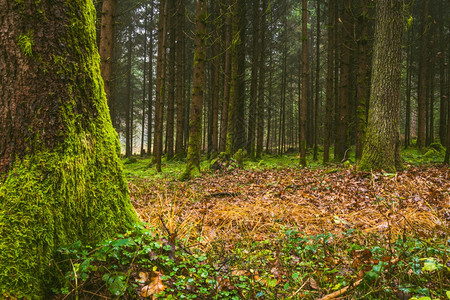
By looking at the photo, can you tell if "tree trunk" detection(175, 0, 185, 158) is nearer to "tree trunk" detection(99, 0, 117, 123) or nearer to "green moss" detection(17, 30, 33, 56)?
"tree trunk" detection(99, 0, 117, 123)

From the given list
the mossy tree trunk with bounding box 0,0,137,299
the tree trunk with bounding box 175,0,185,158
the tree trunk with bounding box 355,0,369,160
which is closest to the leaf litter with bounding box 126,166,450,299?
the mossy tree trunk with bounding box 0,0,137,299

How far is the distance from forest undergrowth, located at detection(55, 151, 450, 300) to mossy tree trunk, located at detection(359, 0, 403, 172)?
124cm

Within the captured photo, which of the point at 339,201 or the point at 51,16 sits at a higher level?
the point at 51,16

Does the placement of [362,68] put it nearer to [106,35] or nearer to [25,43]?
[106,35]

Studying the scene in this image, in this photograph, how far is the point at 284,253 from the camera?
276 centimetres

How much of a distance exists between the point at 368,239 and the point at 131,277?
2489 mm

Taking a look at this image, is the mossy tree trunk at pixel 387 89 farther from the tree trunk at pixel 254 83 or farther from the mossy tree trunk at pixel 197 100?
the tree trunk at pixel 254 83

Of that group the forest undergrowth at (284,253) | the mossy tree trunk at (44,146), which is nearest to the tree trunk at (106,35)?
the forest undergrowth at (284,253)

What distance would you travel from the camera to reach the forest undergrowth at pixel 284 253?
170cm

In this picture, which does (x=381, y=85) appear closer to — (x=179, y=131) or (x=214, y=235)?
(x=214, y=235)

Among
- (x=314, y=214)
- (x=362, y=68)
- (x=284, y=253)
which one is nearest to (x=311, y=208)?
(x=314, y=214)

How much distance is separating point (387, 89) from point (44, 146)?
7.45m

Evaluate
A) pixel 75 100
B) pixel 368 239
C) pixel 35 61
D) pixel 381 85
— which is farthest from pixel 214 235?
pixel 381 85

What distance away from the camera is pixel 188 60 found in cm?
2280
